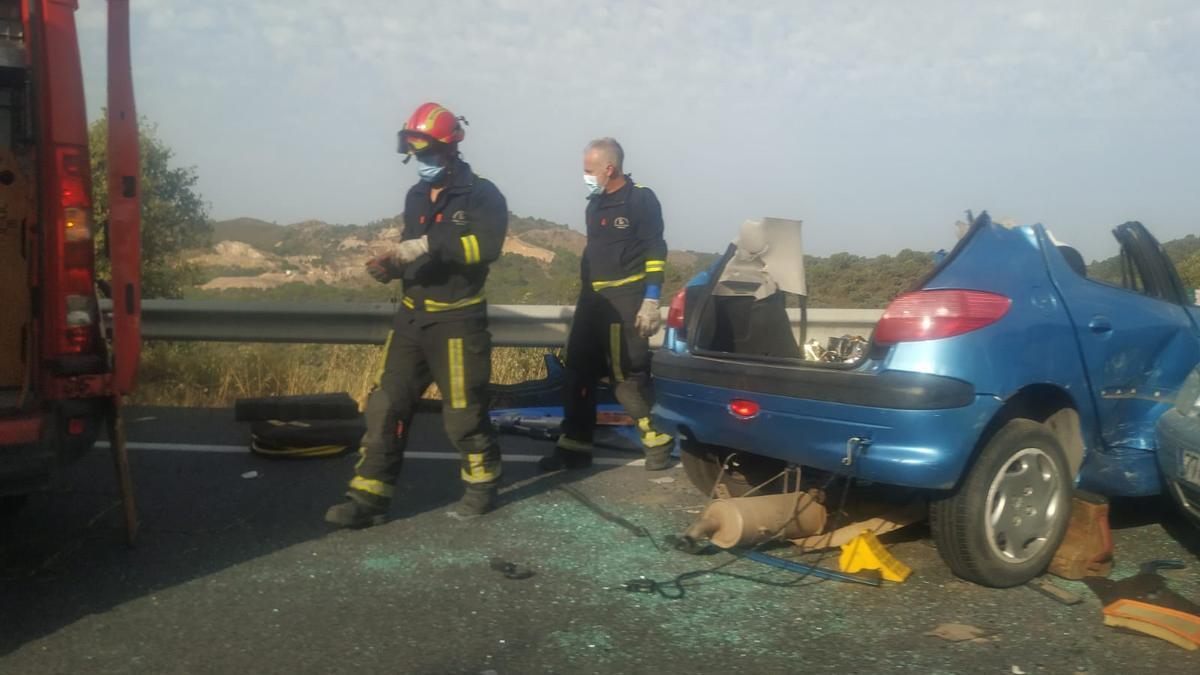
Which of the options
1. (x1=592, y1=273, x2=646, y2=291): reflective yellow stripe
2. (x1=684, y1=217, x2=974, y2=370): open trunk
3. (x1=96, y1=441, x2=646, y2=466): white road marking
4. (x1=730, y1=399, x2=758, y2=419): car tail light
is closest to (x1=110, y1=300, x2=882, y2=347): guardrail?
(x1=96, y1=441, x2=646, y2=466): white road marking

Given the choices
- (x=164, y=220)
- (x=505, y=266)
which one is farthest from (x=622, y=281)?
(x=505, y=266)

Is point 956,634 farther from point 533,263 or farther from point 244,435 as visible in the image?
point 533,263

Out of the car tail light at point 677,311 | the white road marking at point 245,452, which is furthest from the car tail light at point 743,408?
the white road marking at point 245,452

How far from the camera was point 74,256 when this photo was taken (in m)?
4.06

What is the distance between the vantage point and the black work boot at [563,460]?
20.0 feet

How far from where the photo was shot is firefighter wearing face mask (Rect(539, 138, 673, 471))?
6.16m

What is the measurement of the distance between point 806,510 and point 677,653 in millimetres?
1203

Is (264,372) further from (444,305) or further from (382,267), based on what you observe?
(382,267)

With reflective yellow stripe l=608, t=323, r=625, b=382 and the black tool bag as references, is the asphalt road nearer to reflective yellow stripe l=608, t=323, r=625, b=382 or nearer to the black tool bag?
the black tool bag

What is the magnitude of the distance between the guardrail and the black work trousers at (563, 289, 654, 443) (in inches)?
77.6

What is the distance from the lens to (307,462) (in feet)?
20.3

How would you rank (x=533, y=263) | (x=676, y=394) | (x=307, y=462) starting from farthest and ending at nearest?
(x=533, y=263) < (x=307, y=462) < (x=676, y=394)

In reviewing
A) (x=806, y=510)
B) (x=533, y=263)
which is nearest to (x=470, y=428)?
(x=806, y=510)

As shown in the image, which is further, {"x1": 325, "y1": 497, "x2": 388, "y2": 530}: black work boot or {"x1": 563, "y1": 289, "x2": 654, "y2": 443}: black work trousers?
{"x1": 563, "y1": 289, "x2": 654, "y2": 443}: black work trousers
